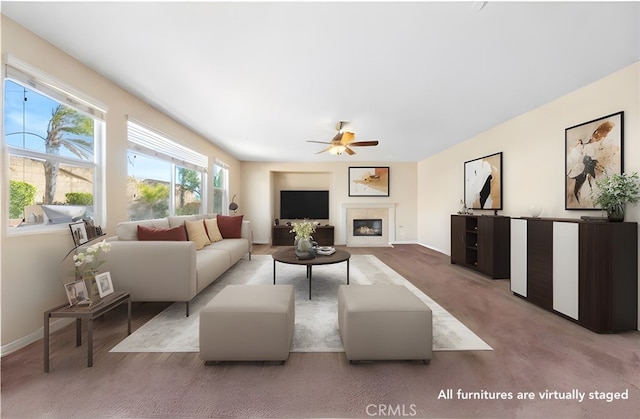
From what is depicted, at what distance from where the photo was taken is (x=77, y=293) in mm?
1810

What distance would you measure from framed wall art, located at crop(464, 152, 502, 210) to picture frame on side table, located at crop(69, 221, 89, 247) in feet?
17.5

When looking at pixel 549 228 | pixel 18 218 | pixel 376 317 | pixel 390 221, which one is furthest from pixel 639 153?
pixel 18 218

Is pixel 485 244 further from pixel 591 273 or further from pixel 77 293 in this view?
pixel 77 293

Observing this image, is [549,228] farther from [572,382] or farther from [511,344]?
[572,382]

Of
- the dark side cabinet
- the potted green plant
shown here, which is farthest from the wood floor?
the potted green plant

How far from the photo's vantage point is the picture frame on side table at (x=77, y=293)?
1.77 m

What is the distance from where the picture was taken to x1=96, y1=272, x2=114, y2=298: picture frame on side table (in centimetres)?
192

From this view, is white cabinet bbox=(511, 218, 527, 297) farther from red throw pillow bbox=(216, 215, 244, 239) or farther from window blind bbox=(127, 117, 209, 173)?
window blind bbox=(127, 117, 209, 173)

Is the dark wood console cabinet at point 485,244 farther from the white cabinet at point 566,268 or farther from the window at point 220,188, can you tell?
the window at point 220,188

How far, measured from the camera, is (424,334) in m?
1.64

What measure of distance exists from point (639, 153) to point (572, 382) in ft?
7.14

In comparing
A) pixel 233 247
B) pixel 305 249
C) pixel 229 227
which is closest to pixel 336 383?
pixel 305 249

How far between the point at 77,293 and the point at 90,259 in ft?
0.88
